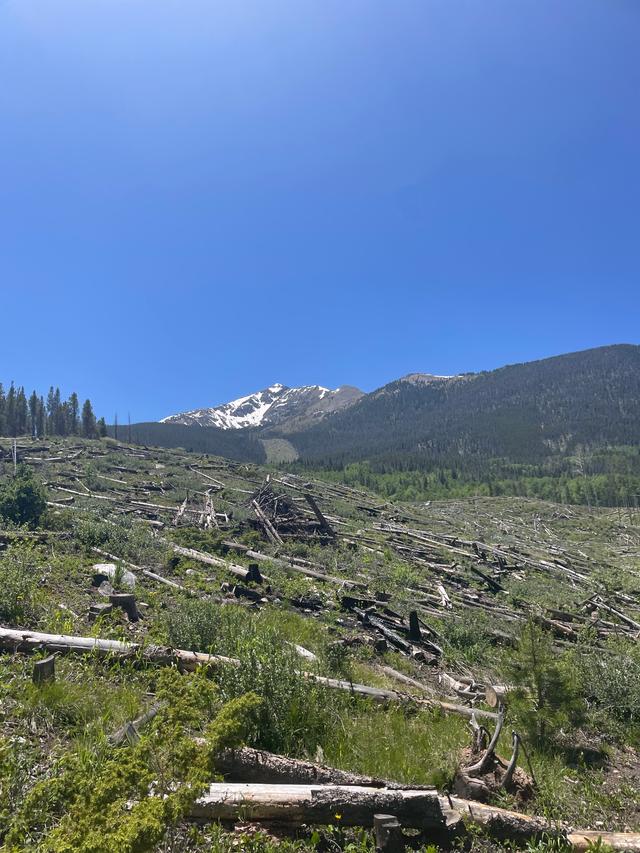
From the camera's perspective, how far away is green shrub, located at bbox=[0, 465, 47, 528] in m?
16.8

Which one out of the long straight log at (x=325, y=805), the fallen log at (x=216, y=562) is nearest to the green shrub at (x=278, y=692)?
the long straight log at (x=325, y=805)

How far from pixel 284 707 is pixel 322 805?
1.55 metres

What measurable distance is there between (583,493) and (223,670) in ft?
407

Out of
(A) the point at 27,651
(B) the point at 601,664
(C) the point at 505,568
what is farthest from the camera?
(C) the point at 505,568

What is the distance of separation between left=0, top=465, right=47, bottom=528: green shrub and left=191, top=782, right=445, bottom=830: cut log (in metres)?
15.8

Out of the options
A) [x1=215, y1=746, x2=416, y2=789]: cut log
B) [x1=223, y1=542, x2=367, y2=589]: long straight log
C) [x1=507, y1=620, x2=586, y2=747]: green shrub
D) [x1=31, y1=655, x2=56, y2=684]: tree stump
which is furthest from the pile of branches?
[x1=215, y1=746, x2=416, y2=789]: cut log

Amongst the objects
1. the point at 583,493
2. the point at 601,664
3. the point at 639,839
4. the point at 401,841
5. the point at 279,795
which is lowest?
the point at 583,493

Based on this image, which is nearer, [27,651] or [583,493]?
[27,651]

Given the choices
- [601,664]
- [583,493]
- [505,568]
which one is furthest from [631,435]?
[601,664]

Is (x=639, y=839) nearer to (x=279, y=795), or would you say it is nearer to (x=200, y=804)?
(x=279, y=795)

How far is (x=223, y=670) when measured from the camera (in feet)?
20.4

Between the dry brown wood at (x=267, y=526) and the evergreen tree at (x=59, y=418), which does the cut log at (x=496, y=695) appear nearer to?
the dry brown wood at (x=267, y=526)

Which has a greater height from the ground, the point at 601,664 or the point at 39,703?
the point at 39,703

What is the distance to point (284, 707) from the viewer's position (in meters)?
5.66
